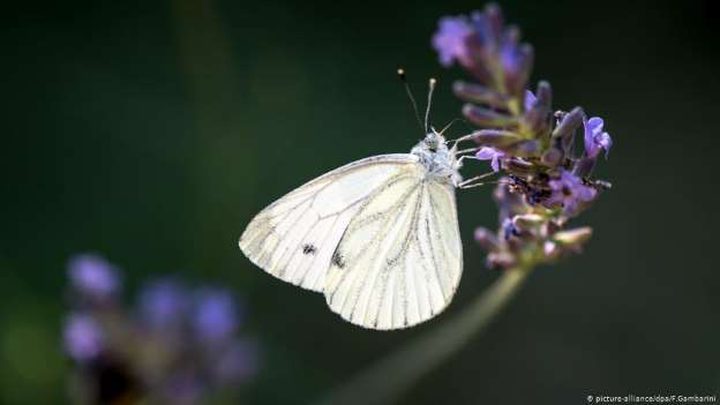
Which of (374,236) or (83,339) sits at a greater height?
(374,236)

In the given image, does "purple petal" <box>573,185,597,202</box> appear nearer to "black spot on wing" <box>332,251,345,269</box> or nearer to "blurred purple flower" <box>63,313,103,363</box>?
"black spot on wing" <box>332,251,345,269</box>

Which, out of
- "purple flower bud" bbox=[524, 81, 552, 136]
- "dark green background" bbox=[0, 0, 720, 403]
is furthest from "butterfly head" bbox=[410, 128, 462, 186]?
"dark green background" bbox=[0, 0, 720, 403]

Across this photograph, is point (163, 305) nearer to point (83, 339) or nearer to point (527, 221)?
point (83, 339)

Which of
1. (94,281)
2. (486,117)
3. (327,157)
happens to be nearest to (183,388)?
(94,281)

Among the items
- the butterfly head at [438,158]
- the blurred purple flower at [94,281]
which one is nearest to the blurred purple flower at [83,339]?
the blurred purple flower at [94,281]

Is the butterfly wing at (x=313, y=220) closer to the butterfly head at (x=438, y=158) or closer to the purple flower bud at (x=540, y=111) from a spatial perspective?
the butterfly head at (x=438, y=158)

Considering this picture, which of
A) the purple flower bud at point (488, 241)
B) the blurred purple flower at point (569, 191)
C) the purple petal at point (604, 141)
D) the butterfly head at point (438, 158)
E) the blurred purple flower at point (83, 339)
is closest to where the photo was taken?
the blurred purple flower at point (569, 191)

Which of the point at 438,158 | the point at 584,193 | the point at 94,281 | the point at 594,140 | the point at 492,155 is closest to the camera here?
the point at 584,193

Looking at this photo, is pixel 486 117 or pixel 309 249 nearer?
pixel 486 117
